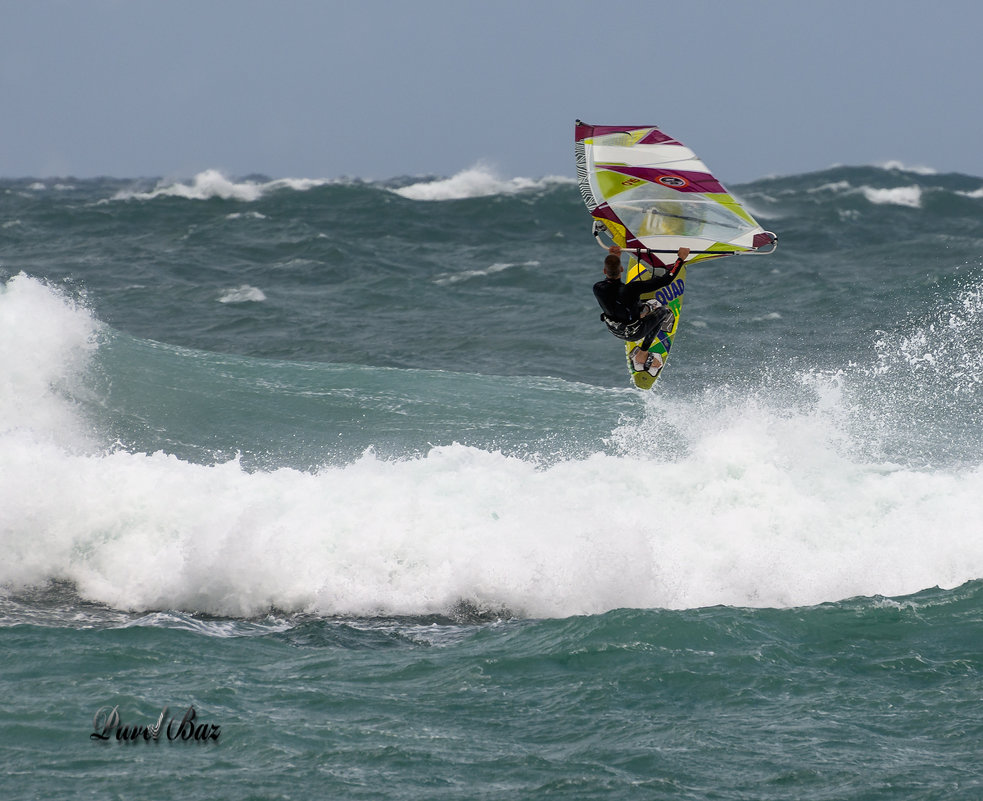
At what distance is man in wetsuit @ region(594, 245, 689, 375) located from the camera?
36.6 ft

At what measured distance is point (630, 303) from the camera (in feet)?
37.2

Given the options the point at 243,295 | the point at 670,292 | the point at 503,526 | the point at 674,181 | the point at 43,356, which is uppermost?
the point at 674,181

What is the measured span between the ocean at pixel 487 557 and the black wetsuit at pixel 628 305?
2.18 metres

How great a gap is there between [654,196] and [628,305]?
44.9 inches

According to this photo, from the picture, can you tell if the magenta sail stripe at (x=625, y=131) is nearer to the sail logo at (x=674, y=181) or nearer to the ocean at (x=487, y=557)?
the sail logo at (x=674, y=181)

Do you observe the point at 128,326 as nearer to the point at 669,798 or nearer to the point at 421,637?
the point at 421,637

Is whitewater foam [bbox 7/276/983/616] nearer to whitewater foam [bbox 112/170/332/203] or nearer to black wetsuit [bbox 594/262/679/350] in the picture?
black wetsuit [bbox 594/262/679/350]

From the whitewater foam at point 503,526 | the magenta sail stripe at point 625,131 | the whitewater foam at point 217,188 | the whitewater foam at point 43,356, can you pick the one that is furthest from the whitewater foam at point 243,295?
the magenta sail stripe at point 625,131

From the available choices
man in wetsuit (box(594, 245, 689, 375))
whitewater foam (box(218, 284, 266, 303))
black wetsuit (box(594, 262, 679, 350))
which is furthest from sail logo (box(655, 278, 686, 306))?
whitewater foam (box(218, 284, 266, 303))

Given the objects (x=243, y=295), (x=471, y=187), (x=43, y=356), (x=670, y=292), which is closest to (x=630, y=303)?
(x=670, y=292)

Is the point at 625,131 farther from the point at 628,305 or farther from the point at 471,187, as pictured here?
the point at 471,187

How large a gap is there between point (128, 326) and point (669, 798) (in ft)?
64.9

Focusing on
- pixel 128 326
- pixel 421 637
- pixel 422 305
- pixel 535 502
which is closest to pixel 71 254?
pixel 128 326

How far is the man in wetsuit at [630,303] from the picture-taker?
11156mm
